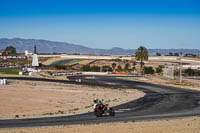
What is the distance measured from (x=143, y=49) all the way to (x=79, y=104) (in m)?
72.6

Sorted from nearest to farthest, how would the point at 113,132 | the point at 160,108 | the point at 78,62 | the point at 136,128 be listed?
the point at 113,132 → the point at 136,128 → the point at 160,108 → the point at 78,62

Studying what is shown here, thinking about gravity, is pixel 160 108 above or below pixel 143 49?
below

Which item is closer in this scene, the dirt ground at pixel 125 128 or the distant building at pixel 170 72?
the dirt ground at pixel 125 128

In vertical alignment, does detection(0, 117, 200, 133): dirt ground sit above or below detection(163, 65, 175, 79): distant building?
below

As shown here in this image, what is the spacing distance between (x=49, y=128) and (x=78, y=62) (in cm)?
14707

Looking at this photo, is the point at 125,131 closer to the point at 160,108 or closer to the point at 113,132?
the point at 113,132

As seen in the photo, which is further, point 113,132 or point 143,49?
point 143,49

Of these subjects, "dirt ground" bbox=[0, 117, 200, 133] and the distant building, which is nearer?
"dirt ground" bbox=[0, 117, 200, 133]

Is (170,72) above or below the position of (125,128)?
above

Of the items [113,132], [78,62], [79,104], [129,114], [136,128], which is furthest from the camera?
[78,62]

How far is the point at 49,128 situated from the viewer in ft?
72.4

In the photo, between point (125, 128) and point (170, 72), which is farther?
point (170, 72)

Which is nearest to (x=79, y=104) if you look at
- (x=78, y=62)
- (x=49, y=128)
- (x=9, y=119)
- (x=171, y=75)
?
(x=9, y=119)

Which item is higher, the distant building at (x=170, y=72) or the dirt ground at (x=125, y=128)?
the distant building at (x=170, y=72)
